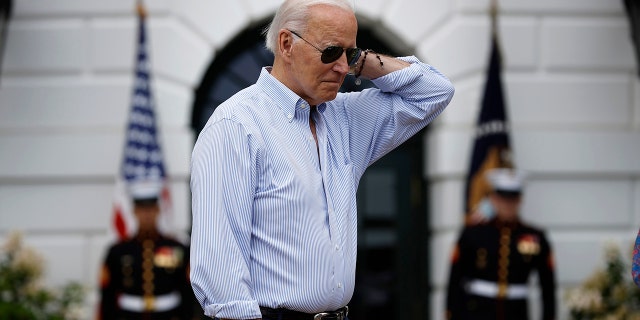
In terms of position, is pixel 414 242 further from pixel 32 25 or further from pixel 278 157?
pixel 278 157

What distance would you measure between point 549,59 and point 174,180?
258 centimetres

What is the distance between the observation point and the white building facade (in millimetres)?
7613

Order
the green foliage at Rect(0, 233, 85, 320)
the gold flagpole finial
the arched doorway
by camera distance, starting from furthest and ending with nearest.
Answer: the arched doorway < the gold flagpole finial < the green foliage at Rect(0, 233, 85, 320)

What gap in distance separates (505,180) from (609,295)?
3.15 ft

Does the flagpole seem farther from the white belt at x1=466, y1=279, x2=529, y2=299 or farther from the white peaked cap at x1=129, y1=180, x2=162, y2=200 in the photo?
the white peaked cap at x1=129, y1=180, x2=162, y2=200

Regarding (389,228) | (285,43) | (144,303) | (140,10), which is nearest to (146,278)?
(144,303)

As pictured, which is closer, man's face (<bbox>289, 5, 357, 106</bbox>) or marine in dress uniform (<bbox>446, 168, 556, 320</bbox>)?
man's face (<bbox>289, 5, 357, 106</bbox>)

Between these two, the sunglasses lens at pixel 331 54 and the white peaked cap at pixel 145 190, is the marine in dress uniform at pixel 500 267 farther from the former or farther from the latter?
the sunglasses lens at pixel 331 54

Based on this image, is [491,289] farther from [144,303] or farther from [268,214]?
[268,214]

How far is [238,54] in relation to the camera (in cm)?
796

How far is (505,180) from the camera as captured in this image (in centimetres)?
714

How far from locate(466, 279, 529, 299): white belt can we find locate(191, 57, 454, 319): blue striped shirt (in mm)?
4256

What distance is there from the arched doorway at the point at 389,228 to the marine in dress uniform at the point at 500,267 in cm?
88

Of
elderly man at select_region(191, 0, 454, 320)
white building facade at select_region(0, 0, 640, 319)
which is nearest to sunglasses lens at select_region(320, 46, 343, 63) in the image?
elderly man at select_region(191, 0, 454, 320)
